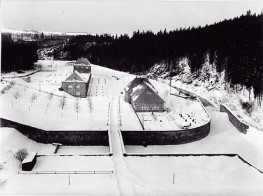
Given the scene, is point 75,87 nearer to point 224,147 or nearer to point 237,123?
point 237,123

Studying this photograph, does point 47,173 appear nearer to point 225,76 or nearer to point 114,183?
point 114,183

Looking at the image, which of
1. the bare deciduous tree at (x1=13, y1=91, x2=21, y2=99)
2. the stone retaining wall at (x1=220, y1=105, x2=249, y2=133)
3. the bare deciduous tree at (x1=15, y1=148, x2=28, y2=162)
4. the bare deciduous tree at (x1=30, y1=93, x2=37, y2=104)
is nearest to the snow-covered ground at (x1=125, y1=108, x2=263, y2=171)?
the stone retaining wall at (x1=220, y1=105, x2=249, y2=133)

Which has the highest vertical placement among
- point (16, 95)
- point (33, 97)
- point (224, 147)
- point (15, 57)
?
point (15, 57)

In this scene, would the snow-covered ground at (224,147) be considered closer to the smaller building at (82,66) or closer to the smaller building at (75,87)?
the smaller building at (75,87)

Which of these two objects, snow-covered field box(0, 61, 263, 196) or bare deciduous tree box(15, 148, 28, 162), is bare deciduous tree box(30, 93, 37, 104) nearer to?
snow-covered field box(0, 61, 263, 196)

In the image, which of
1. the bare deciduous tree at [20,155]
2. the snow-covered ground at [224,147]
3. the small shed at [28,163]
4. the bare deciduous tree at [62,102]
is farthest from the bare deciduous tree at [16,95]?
the small shed at [28,163]

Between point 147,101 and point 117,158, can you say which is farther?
point 147,101

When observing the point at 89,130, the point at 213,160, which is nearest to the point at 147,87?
the point at 89,130

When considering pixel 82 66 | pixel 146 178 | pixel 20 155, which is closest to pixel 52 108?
pixel 20 155
